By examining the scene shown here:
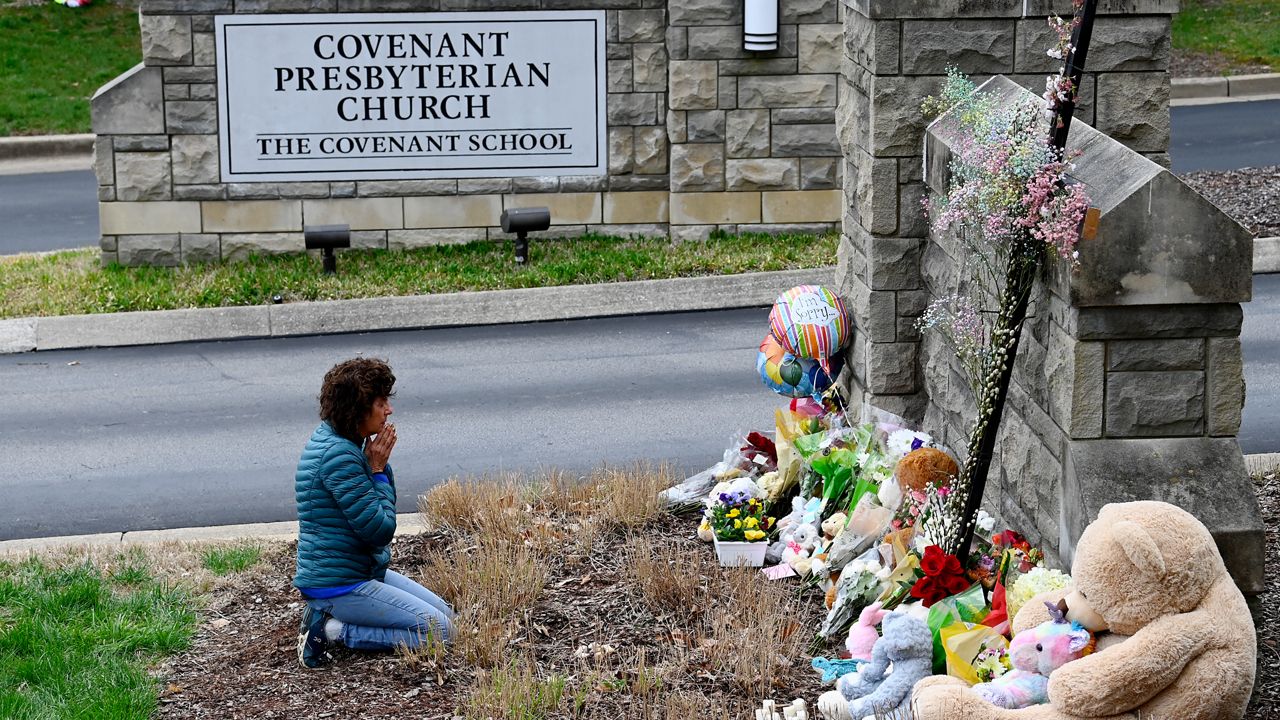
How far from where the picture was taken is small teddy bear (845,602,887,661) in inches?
222

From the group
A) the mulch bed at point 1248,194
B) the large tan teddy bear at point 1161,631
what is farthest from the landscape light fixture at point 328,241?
the large tan teddy bear at point 1161,631

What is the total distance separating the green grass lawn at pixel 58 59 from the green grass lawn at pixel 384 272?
6245 mm

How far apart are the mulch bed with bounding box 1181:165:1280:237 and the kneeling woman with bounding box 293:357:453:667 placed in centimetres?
887

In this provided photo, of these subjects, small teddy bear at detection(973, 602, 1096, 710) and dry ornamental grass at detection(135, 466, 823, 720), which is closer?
small teddy bear at detection(973, 602, 1096, 710)

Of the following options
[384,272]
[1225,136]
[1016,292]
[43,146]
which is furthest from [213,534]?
[1225,136]

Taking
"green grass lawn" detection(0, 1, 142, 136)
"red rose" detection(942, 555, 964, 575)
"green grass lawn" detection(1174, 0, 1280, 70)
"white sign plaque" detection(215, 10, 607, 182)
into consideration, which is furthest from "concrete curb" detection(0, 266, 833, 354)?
"green grass lawn" detection(1174, 0, 1280, 70)

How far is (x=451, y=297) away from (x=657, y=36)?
9.64 ft

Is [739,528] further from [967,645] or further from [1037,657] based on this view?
[1037,657]

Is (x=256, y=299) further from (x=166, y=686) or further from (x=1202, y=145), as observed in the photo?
(x=1202, y=145)

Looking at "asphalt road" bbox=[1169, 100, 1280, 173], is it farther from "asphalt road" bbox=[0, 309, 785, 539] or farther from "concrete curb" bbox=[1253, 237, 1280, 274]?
"asphalt road" bbox=[0, 309, 785, 539]

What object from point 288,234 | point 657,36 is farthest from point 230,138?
point 657,36

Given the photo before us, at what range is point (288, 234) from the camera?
43.9 feet

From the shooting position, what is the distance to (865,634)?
5.68m

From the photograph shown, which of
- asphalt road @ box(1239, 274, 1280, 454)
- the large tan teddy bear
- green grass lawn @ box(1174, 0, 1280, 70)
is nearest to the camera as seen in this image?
the large tan teddy bear
